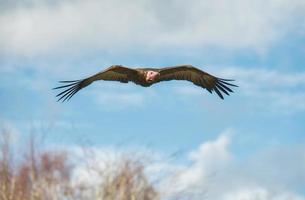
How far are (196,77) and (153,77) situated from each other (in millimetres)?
2486

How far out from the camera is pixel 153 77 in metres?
22.2

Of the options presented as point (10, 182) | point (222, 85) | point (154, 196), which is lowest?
point (154, 196)

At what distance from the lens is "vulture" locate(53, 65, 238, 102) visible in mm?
22516

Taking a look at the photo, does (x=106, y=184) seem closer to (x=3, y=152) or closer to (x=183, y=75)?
(x=183, y=75)

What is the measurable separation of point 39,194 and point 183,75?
5.19 meters

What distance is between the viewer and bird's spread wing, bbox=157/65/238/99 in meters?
23.5

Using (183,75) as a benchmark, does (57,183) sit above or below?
below

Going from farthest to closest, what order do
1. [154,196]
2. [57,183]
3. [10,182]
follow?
[10,182] < [57,183] < [154,196]

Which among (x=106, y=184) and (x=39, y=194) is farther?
(x=39, y=194)

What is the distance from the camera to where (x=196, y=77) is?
961 inches

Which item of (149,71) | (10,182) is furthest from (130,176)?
(10,182)

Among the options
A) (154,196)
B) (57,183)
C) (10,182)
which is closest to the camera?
(154,196)

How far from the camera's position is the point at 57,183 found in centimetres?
2377

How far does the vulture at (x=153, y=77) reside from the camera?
2252cm
